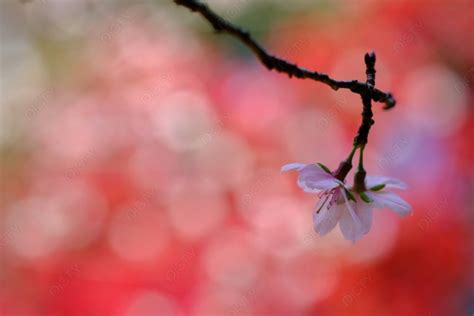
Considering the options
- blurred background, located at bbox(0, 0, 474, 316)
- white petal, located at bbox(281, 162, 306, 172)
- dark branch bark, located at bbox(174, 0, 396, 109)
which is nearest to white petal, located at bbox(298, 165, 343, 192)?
white petal, located at bbox(281, 162, 306, 172)

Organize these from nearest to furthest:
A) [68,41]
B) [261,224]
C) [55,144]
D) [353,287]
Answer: [353,287] → [261,224] → [55,144] → [68,41]

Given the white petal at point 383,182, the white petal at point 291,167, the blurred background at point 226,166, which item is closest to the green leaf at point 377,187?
the white petal at point 383,182

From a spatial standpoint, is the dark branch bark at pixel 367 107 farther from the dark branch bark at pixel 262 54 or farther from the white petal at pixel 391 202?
the white petal at pixel 391 202

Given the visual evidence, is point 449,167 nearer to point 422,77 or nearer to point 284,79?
point 422,77

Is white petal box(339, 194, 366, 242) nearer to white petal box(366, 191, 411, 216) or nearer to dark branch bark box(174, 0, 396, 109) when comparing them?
white petal box(366, 191, 411, 216)

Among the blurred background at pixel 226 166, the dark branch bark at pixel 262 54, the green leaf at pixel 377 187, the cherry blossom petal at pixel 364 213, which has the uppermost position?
the dark branch bark at pixel 262 54

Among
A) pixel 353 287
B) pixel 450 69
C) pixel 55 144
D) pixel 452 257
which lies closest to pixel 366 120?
pixel 353 287
